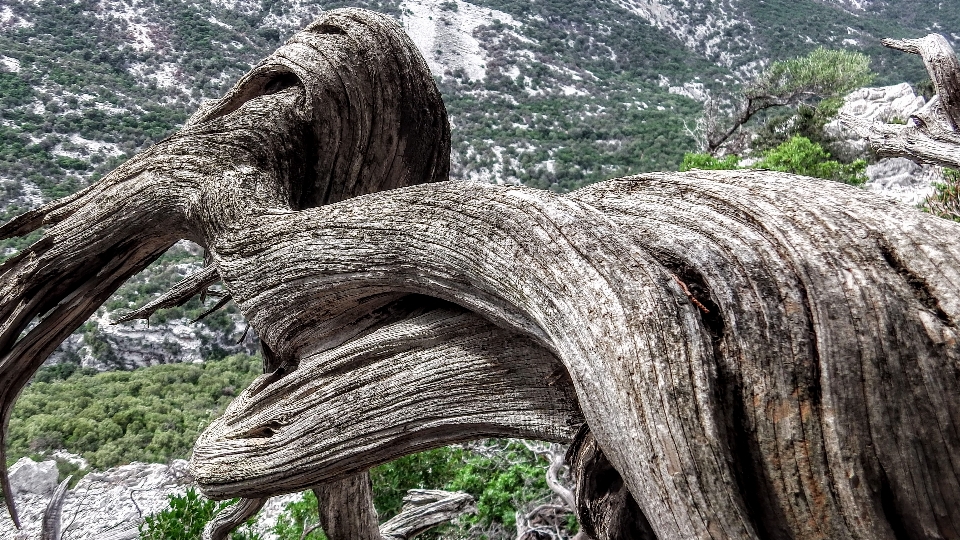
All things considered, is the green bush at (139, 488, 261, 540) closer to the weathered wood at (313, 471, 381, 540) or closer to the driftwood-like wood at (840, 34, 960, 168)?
the weathered wood at (313, 471, 381, 540)

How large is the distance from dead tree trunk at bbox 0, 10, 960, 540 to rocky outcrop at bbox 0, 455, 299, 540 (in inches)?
361

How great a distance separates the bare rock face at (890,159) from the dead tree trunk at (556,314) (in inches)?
332

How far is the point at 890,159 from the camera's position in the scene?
50.6 feet

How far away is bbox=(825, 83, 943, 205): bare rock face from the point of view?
1251 cm

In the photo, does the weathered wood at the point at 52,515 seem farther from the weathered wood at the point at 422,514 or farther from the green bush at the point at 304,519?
the green bush at the point at 304,519

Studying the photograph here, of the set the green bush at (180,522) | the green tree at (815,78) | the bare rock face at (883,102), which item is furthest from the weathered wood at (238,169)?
the green tree at (815,78)

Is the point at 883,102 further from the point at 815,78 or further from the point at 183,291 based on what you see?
the point at 183,291

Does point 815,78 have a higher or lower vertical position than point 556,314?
higher

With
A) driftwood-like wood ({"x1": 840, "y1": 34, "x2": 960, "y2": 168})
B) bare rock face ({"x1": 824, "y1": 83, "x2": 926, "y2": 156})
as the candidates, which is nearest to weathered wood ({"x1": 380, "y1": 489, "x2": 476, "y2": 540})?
driftwood-like wood ({"x1": 840, "y1": 34, "x2": 960, "y2": 168})

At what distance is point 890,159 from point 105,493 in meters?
19.8

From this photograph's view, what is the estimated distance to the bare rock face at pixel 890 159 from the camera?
12.5 meters

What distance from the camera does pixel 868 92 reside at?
22.8m

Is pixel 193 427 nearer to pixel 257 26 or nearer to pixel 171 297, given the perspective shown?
pixel 171 297

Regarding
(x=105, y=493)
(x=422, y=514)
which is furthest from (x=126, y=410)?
(x=422, y=514)
